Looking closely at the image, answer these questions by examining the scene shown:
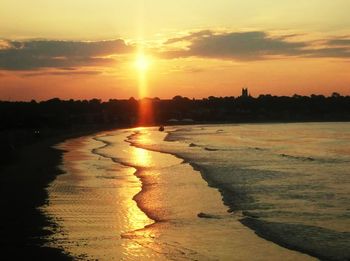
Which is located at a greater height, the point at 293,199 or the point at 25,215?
the point at 25,215

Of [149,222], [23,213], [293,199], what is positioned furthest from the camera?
[293,199]

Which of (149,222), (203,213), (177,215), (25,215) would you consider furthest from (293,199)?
(25,215)

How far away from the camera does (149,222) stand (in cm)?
1574

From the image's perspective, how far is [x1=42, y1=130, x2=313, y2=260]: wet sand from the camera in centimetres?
1207

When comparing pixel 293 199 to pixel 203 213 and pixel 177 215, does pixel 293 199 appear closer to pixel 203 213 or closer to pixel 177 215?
pixel 203 213

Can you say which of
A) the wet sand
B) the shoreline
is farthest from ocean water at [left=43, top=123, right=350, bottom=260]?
the shoreline

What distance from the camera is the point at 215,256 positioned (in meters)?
11.8

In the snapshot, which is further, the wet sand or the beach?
the beach

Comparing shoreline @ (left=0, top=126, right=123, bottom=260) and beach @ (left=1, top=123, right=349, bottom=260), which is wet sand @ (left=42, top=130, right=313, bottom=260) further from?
shoreline @ (left=0, top=126, right=123, bottom=260)

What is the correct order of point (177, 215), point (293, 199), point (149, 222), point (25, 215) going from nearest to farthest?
1. point (149, 222)
2. point (25, 215)
3. point (177, 215)
4. point (293, 199)

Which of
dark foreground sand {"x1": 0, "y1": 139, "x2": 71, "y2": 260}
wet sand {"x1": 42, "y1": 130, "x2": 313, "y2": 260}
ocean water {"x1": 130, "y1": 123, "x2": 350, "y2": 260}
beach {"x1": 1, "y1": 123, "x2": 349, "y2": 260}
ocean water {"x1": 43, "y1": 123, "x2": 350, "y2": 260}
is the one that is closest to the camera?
dark foreground sand {"x1": 0, "y1": 139, "x2": 71, "y2": 260}

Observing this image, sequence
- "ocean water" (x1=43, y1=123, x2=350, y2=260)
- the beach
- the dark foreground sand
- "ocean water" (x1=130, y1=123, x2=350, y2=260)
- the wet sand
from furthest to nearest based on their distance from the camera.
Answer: "ocean water" (x1=130, y1=123, x2=350, y2=260) → "ocean water" (x1=43, y1=123, x2=350, y2=260) → the beach → the wet sand → the dark foreground sand

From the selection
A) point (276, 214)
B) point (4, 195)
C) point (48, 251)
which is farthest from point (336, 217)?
point (4, 195)

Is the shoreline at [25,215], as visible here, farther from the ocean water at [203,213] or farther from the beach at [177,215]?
the ocean water at [203,213]
